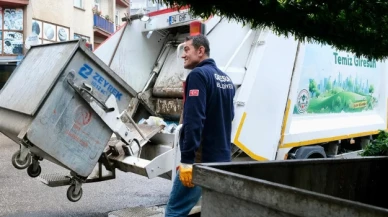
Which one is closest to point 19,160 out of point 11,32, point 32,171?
point 32,171

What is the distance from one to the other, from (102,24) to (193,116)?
922 inches

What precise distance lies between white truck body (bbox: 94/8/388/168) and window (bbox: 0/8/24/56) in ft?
48.1

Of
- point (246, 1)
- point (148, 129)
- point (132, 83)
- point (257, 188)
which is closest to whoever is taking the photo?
point (257, 188)

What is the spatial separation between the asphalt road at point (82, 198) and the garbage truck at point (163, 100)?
1.81ft

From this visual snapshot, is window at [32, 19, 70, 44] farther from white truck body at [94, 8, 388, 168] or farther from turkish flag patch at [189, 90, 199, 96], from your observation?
turkish flag patch at [189, 90, 199, 96]

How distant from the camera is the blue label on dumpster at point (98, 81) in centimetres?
362

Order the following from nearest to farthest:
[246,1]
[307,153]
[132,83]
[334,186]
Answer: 1. [246,1]
2. [334,186]
3. [307,153]
4. [132,83]

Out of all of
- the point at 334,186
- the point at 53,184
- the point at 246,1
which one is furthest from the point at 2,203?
the point at 246,1

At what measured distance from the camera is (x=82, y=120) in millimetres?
3586

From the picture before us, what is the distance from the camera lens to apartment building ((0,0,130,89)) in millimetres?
18328

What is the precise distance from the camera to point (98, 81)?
371 cm

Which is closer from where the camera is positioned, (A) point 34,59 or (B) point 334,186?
(B) point 334,186

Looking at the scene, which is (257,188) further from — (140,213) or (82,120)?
(140,213)

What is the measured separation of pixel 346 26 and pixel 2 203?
4409 millimetres
